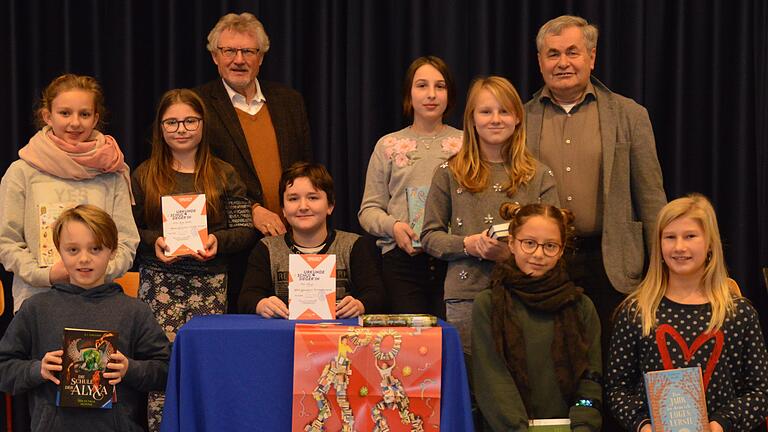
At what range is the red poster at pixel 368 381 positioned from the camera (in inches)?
134

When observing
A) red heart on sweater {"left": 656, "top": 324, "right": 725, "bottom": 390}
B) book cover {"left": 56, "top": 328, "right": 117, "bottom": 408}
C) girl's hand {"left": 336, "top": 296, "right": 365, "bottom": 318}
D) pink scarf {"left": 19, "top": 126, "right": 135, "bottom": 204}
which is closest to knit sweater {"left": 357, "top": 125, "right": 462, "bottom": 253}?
girl's hand {"left": 336, "top": 296, "right": 365, "bottom": 318}

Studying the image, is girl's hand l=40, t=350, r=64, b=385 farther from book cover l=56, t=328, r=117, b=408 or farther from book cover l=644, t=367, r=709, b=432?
book cover l=644, t=367, r=709, b=432

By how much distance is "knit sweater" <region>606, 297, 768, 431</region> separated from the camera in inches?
138

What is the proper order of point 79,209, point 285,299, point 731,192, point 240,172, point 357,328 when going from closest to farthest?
point 357,328 → point 79,209 → point 285,299 → point 240,172 → point 731,192

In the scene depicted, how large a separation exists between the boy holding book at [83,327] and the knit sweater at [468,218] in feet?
3.91

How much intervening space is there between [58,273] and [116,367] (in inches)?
26.5

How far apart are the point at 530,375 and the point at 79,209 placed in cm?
181

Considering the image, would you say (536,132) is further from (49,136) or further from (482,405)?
(49,136)

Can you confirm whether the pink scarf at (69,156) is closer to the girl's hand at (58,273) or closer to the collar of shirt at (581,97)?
the girl's hand at (58,273)

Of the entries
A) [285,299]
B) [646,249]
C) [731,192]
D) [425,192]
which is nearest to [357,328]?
[285,299]

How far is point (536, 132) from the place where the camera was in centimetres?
437

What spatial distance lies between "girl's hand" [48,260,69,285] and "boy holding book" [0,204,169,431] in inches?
9.4

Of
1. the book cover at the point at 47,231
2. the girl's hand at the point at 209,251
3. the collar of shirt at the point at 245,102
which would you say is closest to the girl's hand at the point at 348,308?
the girl's hand at the point at 209,251

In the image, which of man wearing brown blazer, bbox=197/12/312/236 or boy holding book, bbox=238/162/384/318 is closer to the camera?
boy holding book, bbox=238/162/384/318
